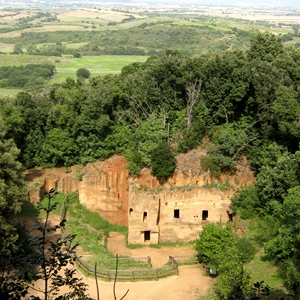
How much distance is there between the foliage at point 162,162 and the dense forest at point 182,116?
65mm

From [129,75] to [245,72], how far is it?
887 cm

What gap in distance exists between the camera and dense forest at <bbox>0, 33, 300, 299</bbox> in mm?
26000

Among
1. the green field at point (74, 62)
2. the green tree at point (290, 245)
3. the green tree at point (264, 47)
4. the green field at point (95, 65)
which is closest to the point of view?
the green tree at point (290, 245)

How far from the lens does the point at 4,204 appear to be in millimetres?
19938

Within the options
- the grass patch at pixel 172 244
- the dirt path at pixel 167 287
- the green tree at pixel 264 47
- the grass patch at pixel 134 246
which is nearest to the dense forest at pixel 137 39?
the green tree at pixel 264 47

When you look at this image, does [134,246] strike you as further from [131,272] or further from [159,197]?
[131,272]

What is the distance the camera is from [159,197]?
2572 cm

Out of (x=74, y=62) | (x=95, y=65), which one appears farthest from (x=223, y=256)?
(x=74, y=62)

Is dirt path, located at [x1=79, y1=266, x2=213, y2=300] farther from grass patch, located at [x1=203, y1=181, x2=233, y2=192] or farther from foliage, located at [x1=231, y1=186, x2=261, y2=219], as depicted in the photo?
grass patch, located at [x1=203, y1=181, x2=233, y2=192]

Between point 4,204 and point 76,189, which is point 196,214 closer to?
point 76,189

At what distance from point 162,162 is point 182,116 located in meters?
4.78

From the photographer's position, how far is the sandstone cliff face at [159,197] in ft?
83.9

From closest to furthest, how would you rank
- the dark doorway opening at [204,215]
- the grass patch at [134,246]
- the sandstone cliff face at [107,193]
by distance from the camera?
the grass patch at [134,246] < the dark doorway opening at [204,215] < the sandstone cliff face at [107,193]

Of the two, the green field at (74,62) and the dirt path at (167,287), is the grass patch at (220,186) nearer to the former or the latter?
the dirt path at (167,287)
